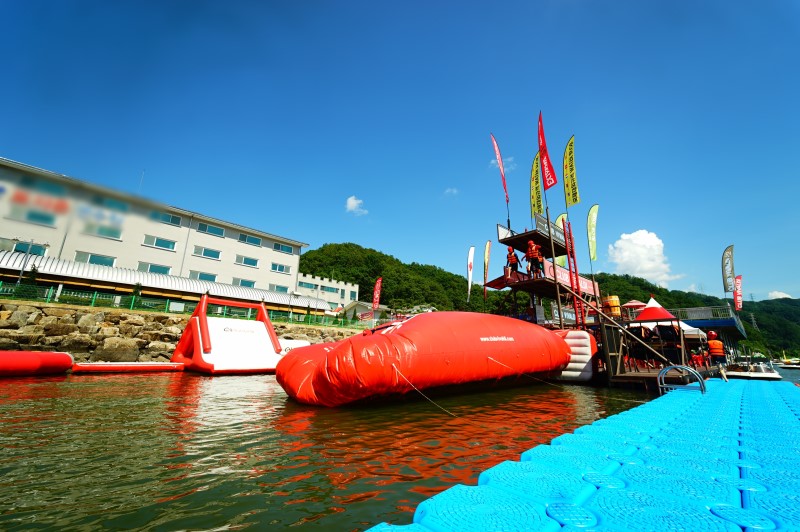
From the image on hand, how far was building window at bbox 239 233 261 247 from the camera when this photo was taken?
32.4 meters

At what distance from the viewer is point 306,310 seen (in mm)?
32469

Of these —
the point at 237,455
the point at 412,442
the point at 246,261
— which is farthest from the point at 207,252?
the point at 412,442

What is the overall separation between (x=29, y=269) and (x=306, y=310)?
1827 cm

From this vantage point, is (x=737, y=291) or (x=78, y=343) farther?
(x=737, y=291)

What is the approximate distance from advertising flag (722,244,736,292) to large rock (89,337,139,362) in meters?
48.2

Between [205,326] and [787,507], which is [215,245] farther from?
[787,507]

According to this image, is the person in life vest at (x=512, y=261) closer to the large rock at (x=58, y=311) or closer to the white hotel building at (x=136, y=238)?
the white hotel building at (x=136, y=238)

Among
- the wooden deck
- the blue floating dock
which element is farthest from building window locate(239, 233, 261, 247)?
the blue floating dock

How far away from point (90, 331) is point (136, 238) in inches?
571

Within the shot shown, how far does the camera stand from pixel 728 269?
3434 centimetres

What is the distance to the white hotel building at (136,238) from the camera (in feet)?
15.5

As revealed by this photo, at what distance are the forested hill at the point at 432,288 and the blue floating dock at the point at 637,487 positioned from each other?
56.8 metres

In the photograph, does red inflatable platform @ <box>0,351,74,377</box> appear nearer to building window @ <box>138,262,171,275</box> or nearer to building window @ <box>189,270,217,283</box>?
building window @ <box>138,262,171,275</box>

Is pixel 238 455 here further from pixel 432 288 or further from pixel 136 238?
pixel 432 288
